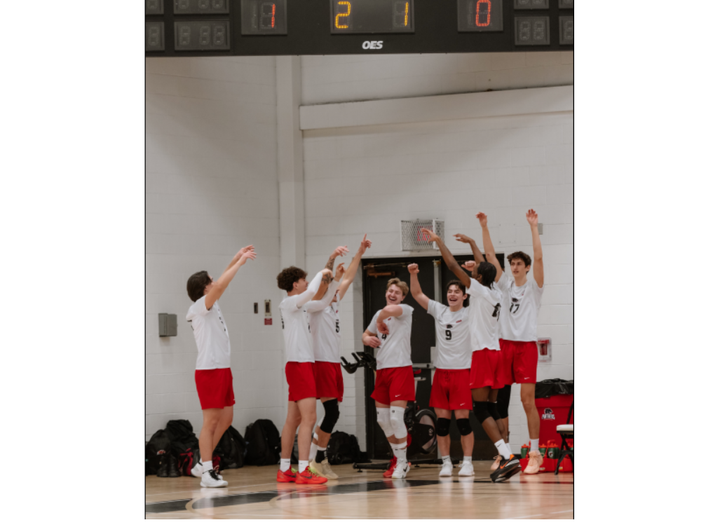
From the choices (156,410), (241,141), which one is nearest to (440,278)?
(241,141)

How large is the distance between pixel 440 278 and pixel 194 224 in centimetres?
263

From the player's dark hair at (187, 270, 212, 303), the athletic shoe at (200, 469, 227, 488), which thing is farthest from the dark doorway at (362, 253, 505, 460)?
the player's dark hair at (187, 270, 212, 303)

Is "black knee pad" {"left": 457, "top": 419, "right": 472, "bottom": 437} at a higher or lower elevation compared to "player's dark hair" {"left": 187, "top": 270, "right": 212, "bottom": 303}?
lower

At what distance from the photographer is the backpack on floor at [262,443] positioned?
339 inches

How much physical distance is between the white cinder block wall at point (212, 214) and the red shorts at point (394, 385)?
1.95 meters

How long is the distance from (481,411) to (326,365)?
1.40 m

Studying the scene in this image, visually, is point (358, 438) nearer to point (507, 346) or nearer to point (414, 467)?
point (414, 467)

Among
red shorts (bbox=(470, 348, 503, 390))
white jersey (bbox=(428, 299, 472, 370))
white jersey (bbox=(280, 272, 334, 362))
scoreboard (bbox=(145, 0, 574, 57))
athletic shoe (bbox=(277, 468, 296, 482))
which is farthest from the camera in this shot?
white jersey (bbox=(428, 299, 472, 370))

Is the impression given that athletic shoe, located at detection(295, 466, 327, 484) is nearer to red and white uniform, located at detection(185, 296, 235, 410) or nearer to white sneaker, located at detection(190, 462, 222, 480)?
white sneaker, located at detection(190, 462, 222, 480)

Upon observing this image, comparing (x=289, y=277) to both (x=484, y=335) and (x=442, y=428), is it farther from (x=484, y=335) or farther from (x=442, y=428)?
(x=442, y=428)

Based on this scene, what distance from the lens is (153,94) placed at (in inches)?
340

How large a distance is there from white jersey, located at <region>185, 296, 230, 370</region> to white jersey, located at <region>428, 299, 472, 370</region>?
6.28 feet

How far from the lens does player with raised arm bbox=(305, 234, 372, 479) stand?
24.4ft

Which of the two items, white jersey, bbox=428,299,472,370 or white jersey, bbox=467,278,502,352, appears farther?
white jersey, bbox=428,299,472,370
